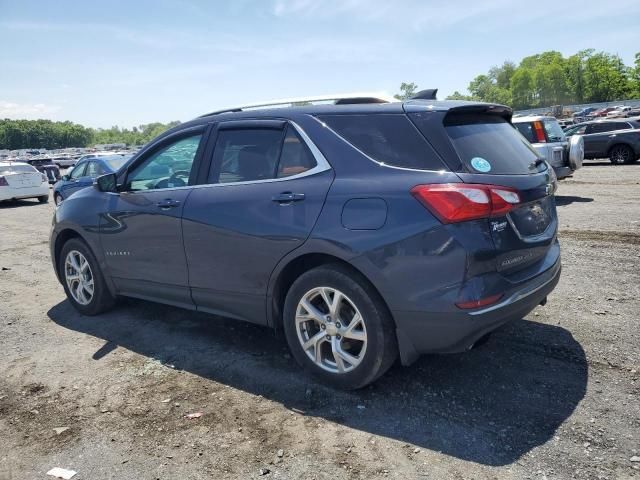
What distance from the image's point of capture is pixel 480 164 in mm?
3213

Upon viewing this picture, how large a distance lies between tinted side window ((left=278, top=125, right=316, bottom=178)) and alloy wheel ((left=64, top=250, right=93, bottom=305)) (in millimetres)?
2631

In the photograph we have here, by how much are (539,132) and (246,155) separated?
9.91 metres

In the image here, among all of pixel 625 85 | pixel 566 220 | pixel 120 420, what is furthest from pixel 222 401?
pixel 625 85

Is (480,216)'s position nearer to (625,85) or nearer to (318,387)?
(318,387)

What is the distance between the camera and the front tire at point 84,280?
5.20m

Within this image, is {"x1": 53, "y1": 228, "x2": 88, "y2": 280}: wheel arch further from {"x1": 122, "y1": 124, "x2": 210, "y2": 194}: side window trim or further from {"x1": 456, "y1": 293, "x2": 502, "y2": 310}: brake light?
{"x1": 456, "y1": 293, "x2": 502, "y2": 310}: brake light

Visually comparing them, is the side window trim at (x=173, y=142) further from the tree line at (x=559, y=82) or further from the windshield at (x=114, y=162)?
the tree line at (x=559, y=82)

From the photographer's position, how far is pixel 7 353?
462 centimetres

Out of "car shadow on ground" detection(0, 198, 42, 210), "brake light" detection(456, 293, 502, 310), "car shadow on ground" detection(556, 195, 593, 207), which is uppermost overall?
"brake light" detection(456, 293, 502, 310)

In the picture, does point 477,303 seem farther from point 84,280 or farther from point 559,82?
point 559,82

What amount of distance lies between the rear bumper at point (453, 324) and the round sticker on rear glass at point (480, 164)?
2.46 ft

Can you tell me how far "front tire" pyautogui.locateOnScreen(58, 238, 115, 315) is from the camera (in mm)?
5203

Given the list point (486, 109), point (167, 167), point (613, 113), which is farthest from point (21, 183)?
point (613, 113)

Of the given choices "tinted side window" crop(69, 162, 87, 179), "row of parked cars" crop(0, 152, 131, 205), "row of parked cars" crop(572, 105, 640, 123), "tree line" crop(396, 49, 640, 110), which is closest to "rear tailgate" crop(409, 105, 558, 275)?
"row of parked cars" crop(0, 152, 131, 205)
